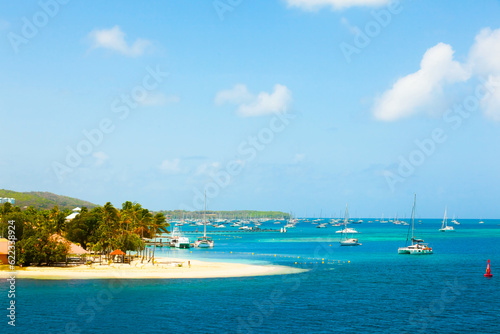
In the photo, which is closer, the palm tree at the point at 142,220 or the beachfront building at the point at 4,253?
the beachfront building at the point at 4,253

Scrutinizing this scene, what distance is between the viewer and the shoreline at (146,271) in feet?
263

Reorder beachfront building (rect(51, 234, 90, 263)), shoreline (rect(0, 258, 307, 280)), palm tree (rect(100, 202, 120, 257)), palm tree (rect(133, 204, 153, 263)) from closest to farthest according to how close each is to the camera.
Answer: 1. shoreline (rect(0, 258, 307, 280))
2. beachfront building (rect(51, 234, 90, 263))
3. palm tree (rect(100, 202, 120, 257))
4. palm tree (rect(133, 204, 153, 263))

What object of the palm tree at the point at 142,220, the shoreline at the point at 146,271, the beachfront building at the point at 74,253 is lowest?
the shoreline at the point at 146,271

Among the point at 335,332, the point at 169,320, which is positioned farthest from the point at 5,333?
the point at 335,332

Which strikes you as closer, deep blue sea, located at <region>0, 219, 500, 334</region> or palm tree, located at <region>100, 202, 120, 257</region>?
deep blue sea, located at <region>0, 219, 500, 334</region>

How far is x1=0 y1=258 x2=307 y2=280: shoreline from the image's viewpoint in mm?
80062

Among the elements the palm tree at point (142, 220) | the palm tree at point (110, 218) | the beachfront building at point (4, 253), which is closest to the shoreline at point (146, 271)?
the beachfront building at point (4, 253)

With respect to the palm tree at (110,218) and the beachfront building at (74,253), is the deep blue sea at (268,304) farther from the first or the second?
the palm tree at (110,218)

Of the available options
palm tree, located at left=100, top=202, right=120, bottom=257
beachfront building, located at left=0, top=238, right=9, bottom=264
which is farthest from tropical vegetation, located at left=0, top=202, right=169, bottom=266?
beachfront building, located at left=0, top=238, right=9, bottom=264

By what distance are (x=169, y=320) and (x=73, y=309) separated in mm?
12191

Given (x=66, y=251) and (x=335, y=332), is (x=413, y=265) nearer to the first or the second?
(x=335, y=332)

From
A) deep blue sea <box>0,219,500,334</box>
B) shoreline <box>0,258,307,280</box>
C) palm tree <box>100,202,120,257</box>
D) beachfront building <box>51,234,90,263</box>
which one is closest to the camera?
deep blue sea <box>0,219,500,334</box>

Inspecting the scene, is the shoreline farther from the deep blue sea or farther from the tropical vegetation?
the deep blue sea

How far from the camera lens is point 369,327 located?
51.4m
